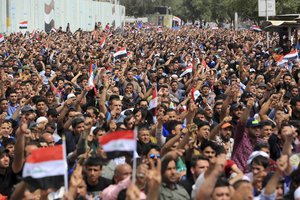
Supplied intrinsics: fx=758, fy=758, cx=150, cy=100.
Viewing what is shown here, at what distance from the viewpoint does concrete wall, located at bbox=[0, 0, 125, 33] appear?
141 feet

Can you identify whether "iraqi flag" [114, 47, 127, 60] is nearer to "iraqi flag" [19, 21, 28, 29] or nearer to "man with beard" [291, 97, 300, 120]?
"man with beard" [291, 97, 300, 120]

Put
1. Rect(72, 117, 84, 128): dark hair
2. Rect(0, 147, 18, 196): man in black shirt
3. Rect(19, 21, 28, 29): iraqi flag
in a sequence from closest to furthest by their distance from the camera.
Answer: Rect(0, 147, 18, 196): man in black shirt
Rect(72, 117, 84, 128): dark hair
Rect(19, 21, 28, 29): iraqi flag

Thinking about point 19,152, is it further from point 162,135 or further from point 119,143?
point 162,135

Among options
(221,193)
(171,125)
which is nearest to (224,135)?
(171,125)

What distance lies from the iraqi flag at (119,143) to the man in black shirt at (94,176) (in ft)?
2.06

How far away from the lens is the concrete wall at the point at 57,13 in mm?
42938

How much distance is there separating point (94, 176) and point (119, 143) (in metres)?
0.87

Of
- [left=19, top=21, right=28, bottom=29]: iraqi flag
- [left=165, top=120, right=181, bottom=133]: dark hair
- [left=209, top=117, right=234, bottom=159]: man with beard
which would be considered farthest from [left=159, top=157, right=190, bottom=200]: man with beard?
[left=19, top=21, right=28, bottom=29]: iraqi flag

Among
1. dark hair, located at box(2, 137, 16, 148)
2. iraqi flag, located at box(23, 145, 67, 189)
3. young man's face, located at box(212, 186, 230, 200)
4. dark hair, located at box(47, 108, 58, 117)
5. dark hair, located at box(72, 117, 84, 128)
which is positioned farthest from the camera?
dark hair, located at box(47, 108, 58, 117)

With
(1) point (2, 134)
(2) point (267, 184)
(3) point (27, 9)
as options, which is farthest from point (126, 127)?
(3) point (27, 9)

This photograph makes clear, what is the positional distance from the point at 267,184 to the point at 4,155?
3044 millimetres

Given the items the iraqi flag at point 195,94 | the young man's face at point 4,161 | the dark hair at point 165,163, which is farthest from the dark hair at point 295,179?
the iraqi flag at point 195,94

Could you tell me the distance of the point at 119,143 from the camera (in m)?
6.31

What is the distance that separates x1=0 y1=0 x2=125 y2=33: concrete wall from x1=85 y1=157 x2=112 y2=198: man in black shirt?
1350 inches
